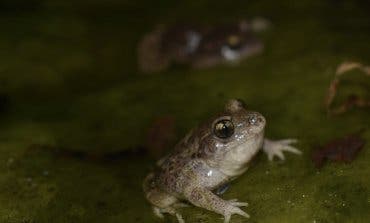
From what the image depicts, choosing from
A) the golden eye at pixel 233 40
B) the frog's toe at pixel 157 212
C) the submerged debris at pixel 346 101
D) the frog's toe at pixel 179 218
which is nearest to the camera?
the frog's toe at pixel 179 218

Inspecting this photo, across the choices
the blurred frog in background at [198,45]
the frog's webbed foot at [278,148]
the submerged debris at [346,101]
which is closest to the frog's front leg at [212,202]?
the frog's webbed foot at [278,148]

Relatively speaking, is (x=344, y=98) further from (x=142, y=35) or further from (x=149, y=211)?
(x=142, y=35)

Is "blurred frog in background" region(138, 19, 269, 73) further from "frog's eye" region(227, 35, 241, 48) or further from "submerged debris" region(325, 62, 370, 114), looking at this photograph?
"submerged debris" region(325, 62, 370, 114)

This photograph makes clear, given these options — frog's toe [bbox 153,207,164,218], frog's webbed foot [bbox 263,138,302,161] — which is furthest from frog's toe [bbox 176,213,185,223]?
frog's webbed foot [bbox 263,138,302,161]

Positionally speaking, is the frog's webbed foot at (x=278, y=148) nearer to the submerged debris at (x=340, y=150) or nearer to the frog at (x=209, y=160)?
the frog at (x=209, y=160)

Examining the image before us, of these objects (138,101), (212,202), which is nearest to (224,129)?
(212,202)

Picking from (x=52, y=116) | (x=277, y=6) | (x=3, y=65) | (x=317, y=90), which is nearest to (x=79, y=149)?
(x=52, y=116)
